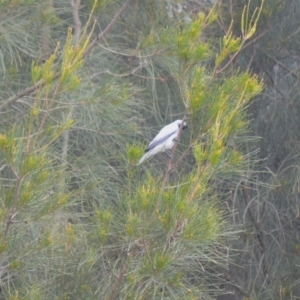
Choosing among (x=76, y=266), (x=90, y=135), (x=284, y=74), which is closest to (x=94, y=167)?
(x=90, y=135)

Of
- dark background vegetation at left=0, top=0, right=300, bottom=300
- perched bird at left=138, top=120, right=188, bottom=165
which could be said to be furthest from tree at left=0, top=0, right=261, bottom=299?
perched bird at left=138, top=120, right=188, bottom=165

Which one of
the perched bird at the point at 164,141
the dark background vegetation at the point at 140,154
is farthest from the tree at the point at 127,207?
the perched bird at the point at 164,141

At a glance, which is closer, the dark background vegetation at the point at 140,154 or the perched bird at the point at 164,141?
the dark background vegetation at the point at 140,154

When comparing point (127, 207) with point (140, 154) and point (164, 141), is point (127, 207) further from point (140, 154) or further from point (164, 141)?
point (164, 141)

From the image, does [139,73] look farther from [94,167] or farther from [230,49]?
[230,49]

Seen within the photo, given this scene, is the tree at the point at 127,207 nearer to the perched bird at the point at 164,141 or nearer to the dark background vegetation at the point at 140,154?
the dark background vegetation at the point at 140,154

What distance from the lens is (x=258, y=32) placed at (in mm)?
3684

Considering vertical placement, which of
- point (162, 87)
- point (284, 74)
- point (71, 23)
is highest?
point (71, 23)

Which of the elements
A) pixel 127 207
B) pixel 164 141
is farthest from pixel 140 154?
pixel 164 141

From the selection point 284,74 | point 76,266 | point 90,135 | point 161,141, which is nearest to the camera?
point 76,266

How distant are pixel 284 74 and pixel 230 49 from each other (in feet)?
6.07

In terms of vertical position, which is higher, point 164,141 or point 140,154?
point 140,154

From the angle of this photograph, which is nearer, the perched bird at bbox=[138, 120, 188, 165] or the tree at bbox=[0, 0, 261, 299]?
the tree at bbox=[0, 0, 261, 299]

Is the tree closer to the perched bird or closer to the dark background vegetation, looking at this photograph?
the dark background vegetation
